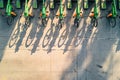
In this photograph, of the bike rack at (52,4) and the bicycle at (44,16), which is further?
the bike rack at (52,4)

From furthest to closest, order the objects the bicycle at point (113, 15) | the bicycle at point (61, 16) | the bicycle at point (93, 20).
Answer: the bicycle at point (93, 20) < the bicycle at point (61, 16) < the bicycle at point (113, 15)

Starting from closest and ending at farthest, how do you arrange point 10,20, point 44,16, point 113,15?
point 113,15, point 44,16, point 10,20

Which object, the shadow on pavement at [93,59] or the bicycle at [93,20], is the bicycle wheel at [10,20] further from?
the bicycle at [93,20]

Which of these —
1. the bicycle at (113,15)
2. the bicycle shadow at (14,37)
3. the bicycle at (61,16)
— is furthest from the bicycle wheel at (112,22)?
the bicycle shadow at (14,37)

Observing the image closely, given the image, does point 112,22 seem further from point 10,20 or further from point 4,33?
point 4,33

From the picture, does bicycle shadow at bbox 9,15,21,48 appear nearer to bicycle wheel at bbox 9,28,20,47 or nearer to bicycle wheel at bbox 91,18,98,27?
bicycle wheel at bbox 9,28,20,47

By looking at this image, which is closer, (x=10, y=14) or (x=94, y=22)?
(x=10, y=14)

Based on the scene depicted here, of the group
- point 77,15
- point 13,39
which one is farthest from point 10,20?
point 77,15

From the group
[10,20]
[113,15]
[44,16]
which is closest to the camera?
[113,15]

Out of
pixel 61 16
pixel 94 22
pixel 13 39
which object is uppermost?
pixel 61 16

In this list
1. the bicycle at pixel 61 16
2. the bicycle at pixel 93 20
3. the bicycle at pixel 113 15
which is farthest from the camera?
the bicycle at pixel 93 20

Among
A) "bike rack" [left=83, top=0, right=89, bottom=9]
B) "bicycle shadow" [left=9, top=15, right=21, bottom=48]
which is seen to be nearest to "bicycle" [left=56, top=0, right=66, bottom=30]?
"bike rack" [left=83, top=0, right=89, bottom=9]

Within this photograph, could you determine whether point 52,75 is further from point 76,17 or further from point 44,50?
point 76,17

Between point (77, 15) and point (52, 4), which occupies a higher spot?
point (52, 4)
